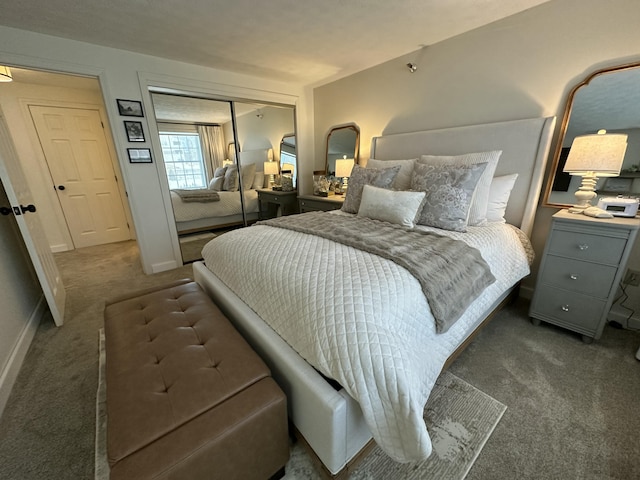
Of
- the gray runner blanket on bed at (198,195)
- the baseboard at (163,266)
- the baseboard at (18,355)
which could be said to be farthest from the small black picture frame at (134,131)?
the baseboard at (18,355)

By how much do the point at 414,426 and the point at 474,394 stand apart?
837 millimetres

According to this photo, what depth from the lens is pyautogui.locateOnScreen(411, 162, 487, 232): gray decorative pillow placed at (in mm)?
1784

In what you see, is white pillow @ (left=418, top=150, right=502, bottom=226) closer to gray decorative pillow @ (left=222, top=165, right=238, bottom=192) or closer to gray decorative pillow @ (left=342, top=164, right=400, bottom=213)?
gray decorative pillow @ (left=342, top=164, right=400, bottom=213)

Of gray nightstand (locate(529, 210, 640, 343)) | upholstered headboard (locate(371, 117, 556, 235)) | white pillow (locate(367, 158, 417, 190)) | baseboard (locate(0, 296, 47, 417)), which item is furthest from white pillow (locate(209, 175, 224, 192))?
gray nightstand (locate(529, 210, 640, 343))

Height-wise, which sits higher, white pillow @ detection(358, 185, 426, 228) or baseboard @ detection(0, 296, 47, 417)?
white pillow @ detection(358, 185, 426, 228)

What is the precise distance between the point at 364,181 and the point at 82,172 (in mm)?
4214

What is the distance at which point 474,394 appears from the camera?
4.49 ft

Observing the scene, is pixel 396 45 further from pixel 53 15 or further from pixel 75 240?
pixel 75 240

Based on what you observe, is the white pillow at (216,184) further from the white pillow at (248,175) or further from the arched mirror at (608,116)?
the arched mirror at (608,116)

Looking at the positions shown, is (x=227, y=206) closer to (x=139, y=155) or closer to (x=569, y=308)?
(x=139, y=155)

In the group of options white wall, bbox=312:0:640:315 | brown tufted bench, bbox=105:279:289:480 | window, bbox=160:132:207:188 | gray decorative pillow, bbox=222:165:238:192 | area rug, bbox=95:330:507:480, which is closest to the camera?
brown tufted bench, bbox=105:279:289:480

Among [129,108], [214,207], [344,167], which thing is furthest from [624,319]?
[129,108]

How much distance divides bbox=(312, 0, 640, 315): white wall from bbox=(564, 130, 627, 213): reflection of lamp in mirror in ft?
1.03

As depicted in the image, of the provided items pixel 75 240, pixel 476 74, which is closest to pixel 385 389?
pixel 476 74
